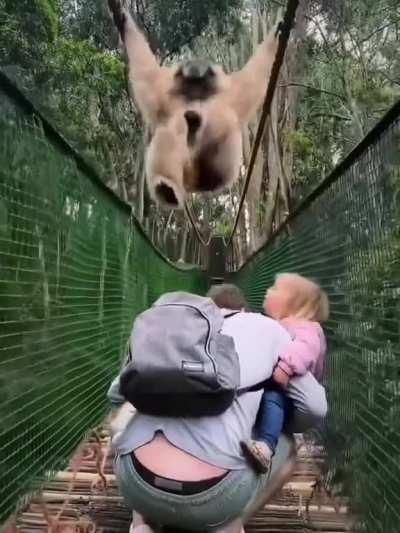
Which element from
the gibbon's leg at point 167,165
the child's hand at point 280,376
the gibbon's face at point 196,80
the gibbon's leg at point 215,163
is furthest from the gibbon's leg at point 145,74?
the child's hand at point 280,376

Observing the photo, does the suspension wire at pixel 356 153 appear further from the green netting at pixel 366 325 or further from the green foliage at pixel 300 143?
the green foliage at pixel 300 143

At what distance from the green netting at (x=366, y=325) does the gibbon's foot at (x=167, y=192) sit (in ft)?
21.2

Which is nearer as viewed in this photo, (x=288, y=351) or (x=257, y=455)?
(x=257, y=455)

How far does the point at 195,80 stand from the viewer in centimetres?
970

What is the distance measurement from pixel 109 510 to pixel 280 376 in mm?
1222

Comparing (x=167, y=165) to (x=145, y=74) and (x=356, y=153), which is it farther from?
(x=356, y=153)

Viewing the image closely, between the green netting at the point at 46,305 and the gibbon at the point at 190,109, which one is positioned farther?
the gibbon at the point at 190,109

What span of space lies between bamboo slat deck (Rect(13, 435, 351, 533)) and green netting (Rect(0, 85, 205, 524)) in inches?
4.0

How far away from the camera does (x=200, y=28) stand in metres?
18.2

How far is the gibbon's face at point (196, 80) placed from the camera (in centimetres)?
960

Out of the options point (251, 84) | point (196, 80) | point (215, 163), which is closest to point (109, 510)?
point (196, 80)

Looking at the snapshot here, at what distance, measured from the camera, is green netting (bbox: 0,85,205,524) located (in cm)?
286

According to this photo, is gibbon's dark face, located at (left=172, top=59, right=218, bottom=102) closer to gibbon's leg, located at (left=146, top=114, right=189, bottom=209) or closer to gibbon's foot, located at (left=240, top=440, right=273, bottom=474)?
gibbon's leg, located at (left=146, top=114, right=189, bottom=209)

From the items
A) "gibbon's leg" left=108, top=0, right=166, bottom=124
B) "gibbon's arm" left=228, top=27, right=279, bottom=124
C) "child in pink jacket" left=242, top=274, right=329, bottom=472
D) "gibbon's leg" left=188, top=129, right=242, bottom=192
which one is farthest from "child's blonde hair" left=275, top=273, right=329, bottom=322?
"gibbon's leg" left=188, top=129, right=242, bottom=192
